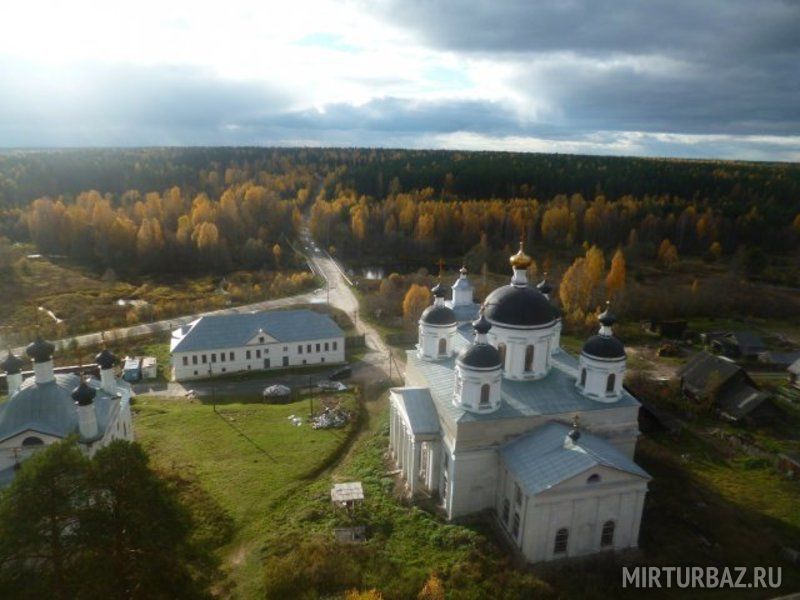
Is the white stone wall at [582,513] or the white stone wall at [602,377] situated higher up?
the white stone wall at [602,377]

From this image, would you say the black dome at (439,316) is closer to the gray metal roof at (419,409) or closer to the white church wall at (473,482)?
the gray metal roof at (419,409)

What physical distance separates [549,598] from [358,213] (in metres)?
62.0

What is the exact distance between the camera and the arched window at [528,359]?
70.2ft

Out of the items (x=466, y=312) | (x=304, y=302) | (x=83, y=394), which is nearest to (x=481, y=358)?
(x=466, y=312)

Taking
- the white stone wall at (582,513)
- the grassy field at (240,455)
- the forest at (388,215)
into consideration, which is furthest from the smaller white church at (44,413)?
the forest at (388,215)

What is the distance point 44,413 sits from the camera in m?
17.8

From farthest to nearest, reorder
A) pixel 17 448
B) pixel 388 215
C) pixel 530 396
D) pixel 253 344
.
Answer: pixel 388 215, pixel 253 344, pixel 530 396, pixel 17 448

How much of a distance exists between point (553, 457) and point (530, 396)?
307cm

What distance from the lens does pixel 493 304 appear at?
21922mm

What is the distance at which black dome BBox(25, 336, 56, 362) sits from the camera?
705 inches

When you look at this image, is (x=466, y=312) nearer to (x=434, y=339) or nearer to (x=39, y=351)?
(x=434, y=339)

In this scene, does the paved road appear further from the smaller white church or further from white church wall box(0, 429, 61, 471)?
white church wall box(0, 429, 61, 471)

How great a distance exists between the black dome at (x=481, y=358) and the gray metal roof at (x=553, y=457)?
2768mm

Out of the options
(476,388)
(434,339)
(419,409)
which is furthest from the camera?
(434,339)
